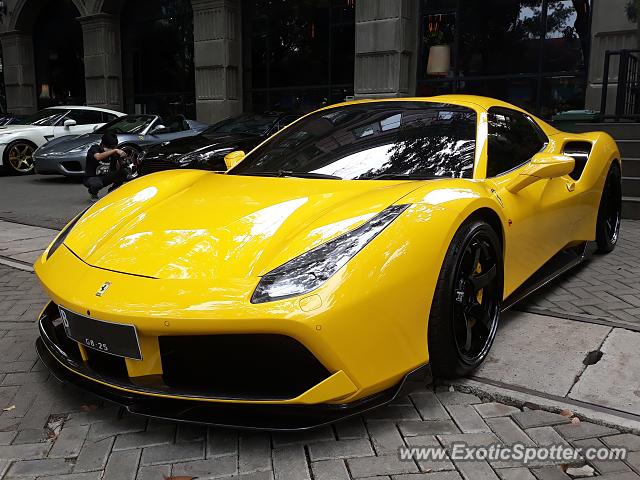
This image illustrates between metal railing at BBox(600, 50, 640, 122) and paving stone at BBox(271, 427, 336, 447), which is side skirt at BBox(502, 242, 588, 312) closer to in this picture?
paving stone at BBox(271, 427, 336, 447)

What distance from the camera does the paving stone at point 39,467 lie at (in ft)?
6.91

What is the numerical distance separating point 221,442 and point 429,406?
0.89 m

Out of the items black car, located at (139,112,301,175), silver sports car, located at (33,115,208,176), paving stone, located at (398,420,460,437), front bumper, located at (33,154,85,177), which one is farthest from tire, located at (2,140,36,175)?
paving stone, located at (398,420,460,437)

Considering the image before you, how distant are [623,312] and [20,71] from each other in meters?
22.0

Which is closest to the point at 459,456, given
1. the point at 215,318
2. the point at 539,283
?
the point at 215,318

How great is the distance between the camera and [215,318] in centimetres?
204

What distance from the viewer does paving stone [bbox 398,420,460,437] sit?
92.1 inches

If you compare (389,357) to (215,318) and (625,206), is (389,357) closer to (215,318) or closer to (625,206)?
(215,318)

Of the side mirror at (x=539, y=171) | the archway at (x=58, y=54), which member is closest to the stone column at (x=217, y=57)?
the archway at (x=58, y=54)

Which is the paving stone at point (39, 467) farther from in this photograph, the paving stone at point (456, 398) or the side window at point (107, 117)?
the side window at point (107, 117)

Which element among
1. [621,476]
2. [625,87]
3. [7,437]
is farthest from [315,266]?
[625,87]

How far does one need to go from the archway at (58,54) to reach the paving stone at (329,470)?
21.0 meters

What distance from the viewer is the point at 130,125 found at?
11.2 meters

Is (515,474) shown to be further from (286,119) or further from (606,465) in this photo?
(286,119)
